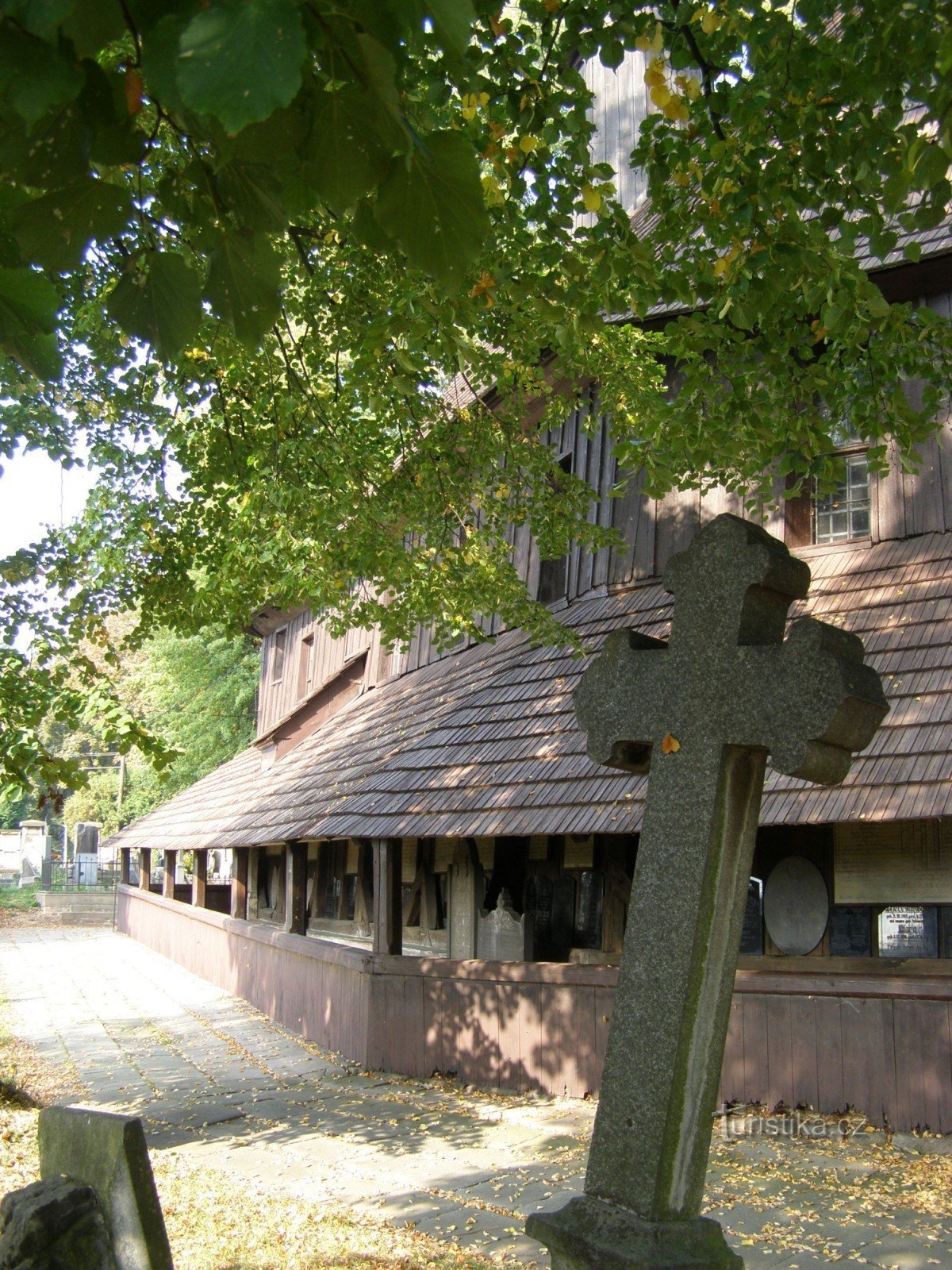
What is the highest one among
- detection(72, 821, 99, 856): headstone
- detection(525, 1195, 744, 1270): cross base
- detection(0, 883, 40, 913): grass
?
detection(525, 1195, 744, 1270): cross base

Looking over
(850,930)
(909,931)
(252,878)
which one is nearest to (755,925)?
(850,930)

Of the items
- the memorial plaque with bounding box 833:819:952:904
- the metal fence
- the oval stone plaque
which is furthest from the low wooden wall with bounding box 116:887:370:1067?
the metal fence

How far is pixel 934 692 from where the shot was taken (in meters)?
7.91

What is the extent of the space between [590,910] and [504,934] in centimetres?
81

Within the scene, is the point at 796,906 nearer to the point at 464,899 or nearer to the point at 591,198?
the point at 464,899

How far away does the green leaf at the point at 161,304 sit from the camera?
2.38 meters

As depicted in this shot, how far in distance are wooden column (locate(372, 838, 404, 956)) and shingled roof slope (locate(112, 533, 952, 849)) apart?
1.49 ft

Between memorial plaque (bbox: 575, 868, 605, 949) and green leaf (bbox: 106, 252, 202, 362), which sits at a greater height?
green leaf (bbox: 106, 252, 202, 362)

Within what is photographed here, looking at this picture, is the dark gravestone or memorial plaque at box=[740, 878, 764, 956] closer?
memorial plaque at box=[740, 878, 764, 956]

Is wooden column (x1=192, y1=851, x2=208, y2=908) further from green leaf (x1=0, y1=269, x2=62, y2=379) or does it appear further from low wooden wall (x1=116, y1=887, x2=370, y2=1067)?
green leaf (x1=0, y1=269, x2=62, y2=379)

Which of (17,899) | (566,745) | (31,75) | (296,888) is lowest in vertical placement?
(17,899)

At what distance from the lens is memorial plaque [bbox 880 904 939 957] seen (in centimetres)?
817

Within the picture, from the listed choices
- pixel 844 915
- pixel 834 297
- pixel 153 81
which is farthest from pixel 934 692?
pixel 153 81

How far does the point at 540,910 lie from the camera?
1089 cm
